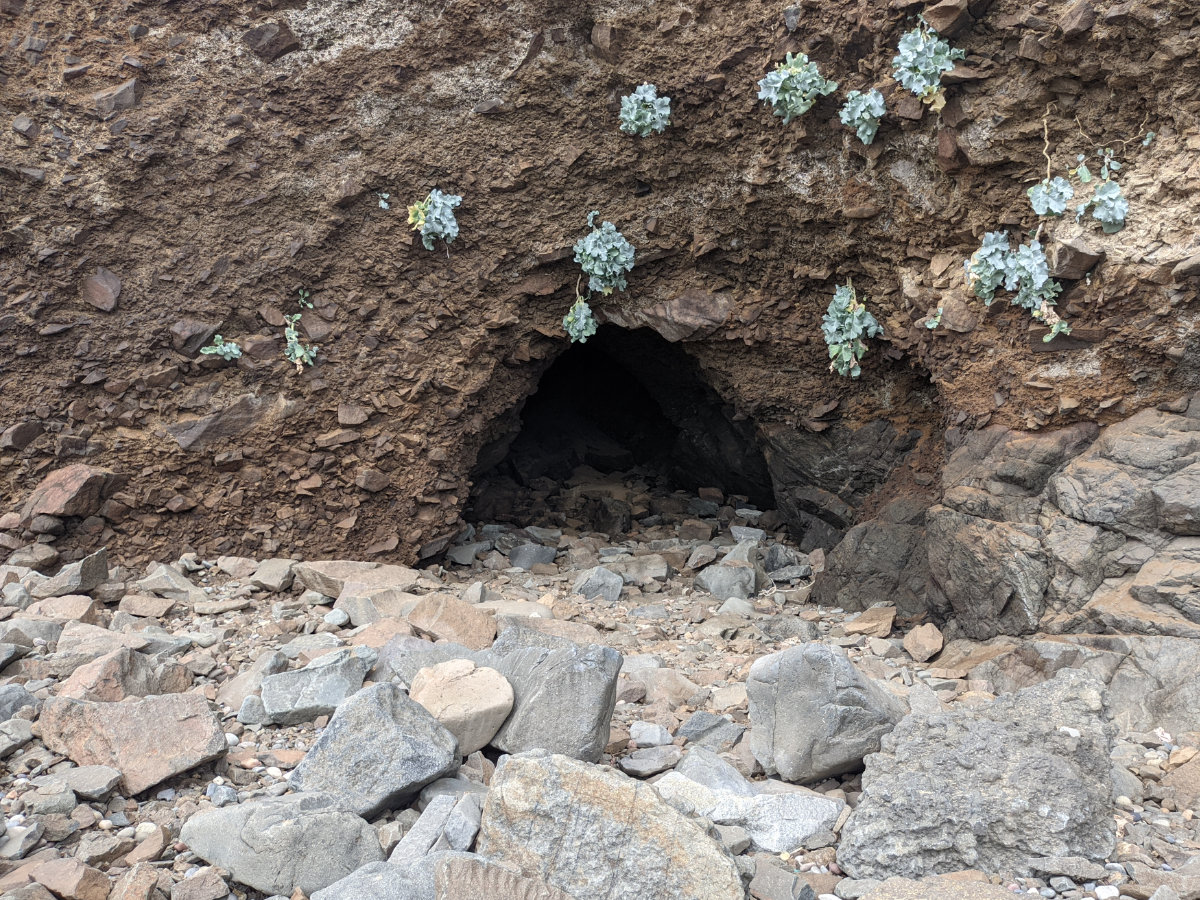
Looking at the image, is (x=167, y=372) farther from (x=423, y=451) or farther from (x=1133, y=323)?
(x=1133, y=323)

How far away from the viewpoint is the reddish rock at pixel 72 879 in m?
2.14

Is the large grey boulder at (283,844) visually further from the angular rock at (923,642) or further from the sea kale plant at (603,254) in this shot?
the sea kale plant at (603,254)

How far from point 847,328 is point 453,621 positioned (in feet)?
10.0

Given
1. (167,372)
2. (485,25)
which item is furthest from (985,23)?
(167,372)

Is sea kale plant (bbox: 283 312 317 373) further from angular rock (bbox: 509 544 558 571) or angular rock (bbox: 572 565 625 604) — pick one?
angular rock (bbox: 572 565 625 604)

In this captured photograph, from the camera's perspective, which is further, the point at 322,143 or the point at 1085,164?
the point at 322,143

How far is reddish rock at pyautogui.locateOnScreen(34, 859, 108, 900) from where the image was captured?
2.14 metres

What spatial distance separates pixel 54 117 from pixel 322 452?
2.37 meters

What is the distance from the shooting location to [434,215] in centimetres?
546

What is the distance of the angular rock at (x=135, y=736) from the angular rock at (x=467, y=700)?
0.66 m

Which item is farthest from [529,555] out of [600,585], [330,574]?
[330,574]

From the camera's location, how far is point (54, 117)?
198 inches

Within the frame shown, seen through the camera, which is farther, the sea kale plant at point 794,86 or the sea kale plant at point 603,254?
the sea kale plant at point 603,254

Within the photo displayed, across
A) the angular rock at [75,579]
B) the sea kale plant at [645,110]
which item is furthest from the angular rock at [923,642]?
the angular rock at [75,579]
